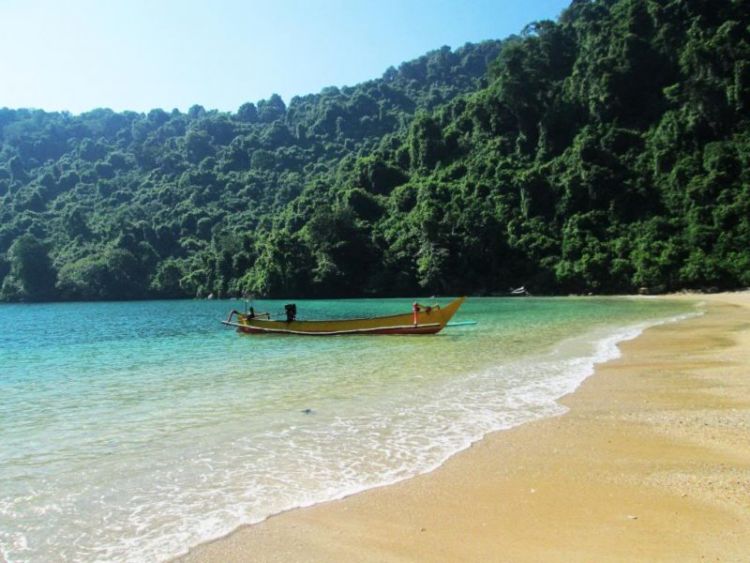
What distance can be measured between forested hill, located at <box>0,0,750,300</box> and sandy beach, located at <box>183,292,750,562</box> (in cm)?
4953

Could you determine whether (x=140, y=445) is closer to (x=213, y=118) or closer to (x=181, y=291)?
(x=181, y=291)

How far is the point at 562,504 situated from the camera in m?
5.20

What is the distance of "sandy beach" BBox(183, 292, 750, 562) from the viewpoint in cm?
435

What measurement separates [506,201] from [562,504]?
72.1m

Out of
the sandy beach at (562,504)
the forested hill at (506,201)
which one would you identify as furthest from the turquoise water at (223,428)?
the forested hill at (506,201)

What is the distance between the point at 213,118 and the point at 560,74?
359ft

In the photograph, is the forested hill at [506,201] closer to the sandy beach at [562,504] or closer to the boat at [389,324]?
the boat at [389,324]

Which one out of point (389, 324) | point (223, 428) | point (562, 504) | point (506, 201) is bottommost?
point (223, 428)

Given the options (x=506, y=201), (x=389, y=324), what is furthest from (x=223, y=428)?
(x=506, y=201)

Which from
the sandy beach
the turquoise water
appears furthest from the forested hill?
the sandy beach

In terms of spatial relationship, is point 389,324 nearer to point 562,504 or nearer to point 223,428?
point 223,428

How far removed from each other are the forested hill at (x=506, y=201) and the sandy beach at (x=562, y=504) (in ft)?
162

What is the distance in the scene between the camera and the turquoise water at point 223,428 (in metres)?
5.39

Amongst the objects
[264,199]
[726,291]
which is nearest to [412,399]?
[726,291]
